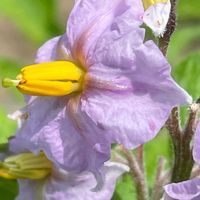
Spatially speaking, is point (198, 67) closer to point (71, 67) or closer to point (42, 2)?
point (71, 67)

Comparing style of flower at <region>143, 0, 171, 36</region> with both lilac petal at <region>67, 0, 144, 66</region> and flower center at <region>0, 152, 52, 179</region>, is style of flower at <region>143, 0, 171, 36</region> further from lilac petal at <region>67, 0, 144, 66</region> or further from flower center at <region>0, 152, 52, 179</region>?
flower center at <region>0, 152, 52, 179</region>

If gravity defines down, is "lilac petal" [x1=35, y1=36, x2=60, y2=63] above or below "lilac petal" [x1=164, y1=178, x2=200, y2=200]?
above

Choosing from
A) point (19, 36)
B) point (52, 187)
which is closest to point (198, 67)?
point (52, 187)

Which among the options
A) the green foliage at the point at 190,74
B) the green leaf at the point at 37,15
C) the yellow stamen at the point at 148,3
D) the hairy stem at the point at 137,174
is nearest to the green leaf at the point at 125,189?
the hairy stem at the point at 137,174

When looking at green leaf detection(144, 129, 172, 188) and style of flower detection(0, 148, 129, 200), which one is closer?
style of flower detection(0, 148, 129, 200)

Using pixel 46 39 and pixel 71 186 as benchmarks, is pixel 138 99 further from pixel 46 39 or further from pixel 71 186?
pixel 46 39

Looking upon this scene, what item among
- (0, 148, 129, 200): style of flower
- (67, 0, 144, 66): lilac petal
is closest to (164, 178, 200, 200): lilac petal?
(0, 148, 129, 200): style of flower
